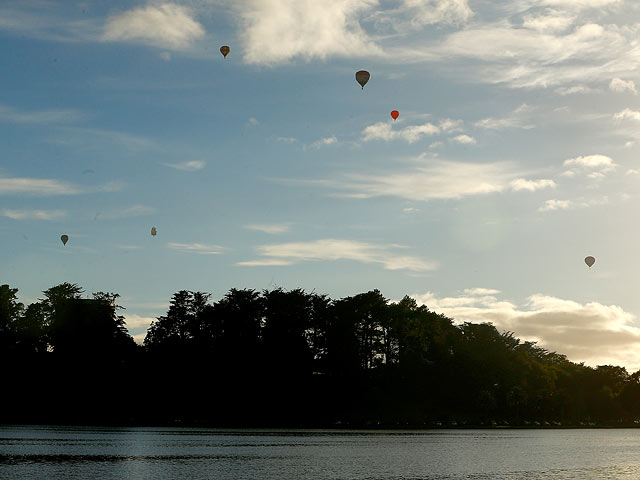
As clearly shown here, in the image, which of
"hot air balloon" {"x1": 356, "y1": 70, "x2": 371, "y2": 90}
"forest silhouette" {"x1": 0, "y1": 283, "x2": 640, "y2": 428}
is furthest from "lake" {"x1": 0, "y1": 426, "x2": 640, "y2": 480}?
"forest silhouette" {"x1": 0, "y1": 283, "x2": 640, "y2": 428}

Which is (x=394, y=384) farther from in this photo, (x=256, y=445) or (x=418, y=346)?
(x=256, y=445)

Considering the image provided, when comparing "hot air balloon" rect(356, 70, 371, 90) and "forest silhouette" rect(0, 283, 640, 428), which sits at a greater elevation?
"hot air balloon" rect(356, 70, 371, 90)

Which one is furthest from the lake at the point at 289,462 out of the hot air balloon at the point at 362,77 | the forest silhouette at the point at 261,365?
the forest silhouette at the point at 261,365

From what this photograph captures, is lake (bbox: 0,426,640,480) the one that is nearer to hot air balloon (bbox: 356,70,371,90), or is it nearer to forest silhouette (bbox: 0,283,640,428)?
hot air balloon (bbox: 356,70,371,90)

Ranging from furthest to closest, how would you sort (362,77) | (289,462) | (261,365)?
(261,365)
(362,77)
(289,462)

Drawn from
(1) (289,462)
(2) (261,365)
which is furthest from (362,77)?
(2) (261,365)

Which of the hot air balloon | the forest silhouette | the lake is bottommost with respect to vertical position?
the lake

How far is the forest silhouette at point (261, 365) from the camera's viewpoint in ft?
436

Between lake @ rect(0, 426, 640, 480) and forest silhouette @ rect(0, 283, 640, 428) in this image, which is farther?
forest silhouette @ rect(0, 283, 640, 428)

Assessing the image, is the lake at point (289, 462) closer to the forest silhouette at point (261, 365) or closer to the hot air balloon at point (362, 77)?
the hot air balloon at point (362, 77)

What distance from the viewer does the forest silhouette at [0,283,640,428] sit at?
5231 inches

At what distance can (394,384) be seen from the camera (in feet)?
485

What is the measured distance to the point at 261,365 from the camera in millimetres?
143625

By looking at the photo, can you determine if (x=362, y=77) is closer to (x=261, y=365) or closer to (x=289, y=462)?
(x=289, y=462)
